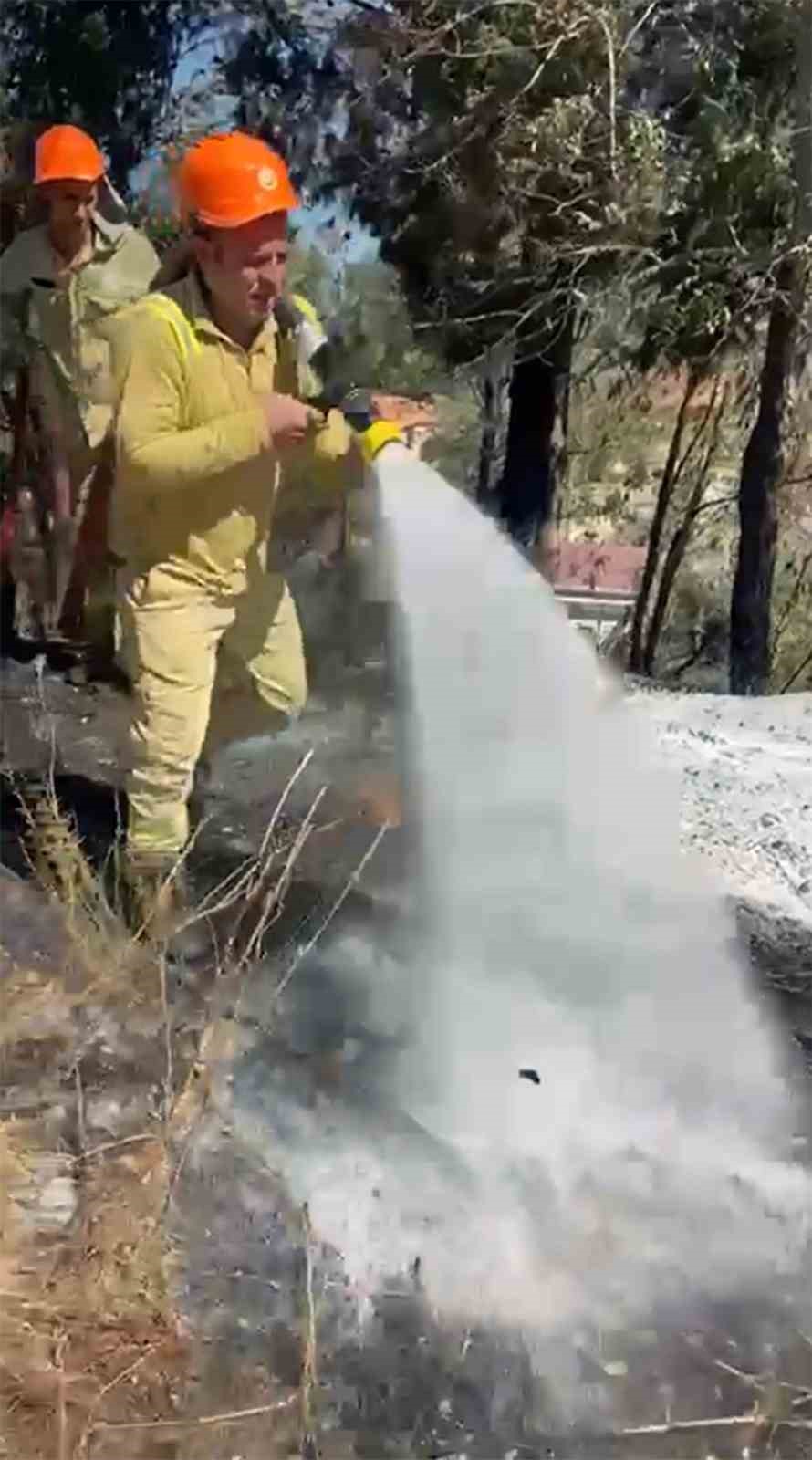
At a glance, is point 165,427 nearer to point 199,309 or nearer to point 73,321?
point 199,309

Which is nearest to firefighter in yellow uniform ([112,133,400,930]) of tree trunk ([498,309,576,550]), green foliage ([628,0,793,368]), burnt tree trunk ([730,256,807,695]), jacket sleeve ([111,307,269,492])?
jacket sleeve ([111,307,269,492])

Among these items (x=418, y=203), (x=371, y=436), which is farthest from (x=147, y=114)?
(x=371, y=436)

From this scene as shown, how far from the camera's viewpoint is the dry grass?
4.46ft

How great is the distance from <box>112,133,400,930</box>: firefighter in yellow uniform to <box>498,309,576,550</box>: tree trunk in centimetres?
48

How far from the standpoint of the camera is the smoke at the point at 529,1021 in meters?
1.66

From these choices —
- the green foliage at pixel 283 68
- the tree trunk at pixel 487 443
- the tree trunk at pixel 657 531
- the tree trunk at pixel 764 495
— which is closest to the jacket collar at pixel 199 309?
the green foliage at pixel 283 68

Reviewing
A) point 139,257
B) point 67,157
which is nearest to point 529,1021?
point 139,257

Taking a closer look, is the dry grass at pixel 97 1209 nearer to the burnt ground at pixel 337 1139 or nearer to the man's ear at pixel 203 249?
the burnt ground at pixel 337 1139

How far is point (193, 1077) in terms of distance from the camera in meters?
1.58

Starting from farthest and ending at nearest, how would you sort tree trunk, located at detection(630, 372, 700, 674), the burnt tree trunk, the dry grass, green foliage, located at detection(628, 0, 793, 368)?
tree trunk, located at detection(630, 372, 700, 674) → the burnt tree trunk → green foliage, located at detection(628, 0, 793, 368) → the dry grass

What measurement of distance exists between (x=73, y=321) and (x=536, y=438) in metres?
0.80

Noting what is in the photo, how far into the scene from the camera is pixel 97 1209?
1.53 meters

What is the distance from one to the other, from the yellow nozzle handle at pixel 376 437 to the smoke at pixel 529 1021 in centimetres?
3

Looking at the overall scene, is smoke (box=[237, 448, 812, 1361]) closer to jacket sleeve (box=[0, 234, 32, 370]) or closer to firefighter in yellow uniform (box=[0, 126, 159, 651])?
firefighter in yellow uniform (box=[0, 126, 159, 651])
